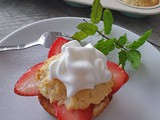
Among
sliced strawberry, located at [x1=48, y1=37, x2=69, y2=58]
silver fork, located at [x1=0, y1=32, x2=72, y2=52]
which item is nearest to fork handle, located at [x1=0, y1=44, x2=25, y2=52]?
silver fork, located at [x1=0, y1=32, x2=72, y2=52]

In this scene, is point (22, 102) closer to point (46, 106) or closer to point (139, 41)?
point (46, 106)

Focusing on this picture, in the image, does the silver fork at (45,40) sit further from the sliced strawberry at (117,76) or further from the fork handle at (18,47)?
the sliced strawberry at (117,76)

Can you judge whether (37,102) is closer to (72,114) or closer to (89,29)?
(72,114)

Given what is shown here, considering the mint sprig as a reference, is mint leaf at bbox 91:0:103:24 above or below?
above

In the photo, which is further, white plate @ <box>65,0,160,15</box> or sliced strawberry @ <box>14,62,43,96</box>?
white plate @ <box>65,0,160,15</box>

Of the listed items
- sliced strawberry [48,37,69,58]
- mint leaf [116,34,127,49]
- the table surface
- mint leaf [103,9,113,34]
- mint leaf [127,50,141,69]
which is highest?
mint leaf [103,9,113,34]

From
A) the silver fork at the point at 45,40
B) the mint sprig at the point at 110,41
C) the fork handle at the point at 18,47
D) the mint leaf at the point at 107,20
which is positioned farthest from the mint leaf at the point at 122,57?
the fork handle at the point at 18,47

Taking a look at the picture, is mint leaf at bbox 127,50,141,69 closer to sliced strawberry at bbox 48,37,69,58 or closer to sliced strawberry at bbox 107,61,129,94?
sliced strawberry at bbox 107,61,129,94

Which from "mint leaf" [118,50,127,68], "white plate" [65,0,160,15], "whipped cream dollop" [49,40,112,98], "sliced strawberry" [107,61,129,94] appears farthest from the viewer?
"white plate" [65,0,160,15]

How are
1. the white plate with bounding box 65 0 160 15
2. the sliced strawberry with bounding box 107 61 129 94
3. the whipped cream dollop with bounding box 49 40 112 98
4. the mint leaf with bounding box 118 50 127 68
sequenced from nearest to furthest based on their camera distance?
the whipped cream dollop with bounding box 49 40 112 98
the sliced strawberry with bounding box 107 61 129 94
the mint leaf with bounding box 118 50 127 68
the white plate with bounding box 65 0 160 15
